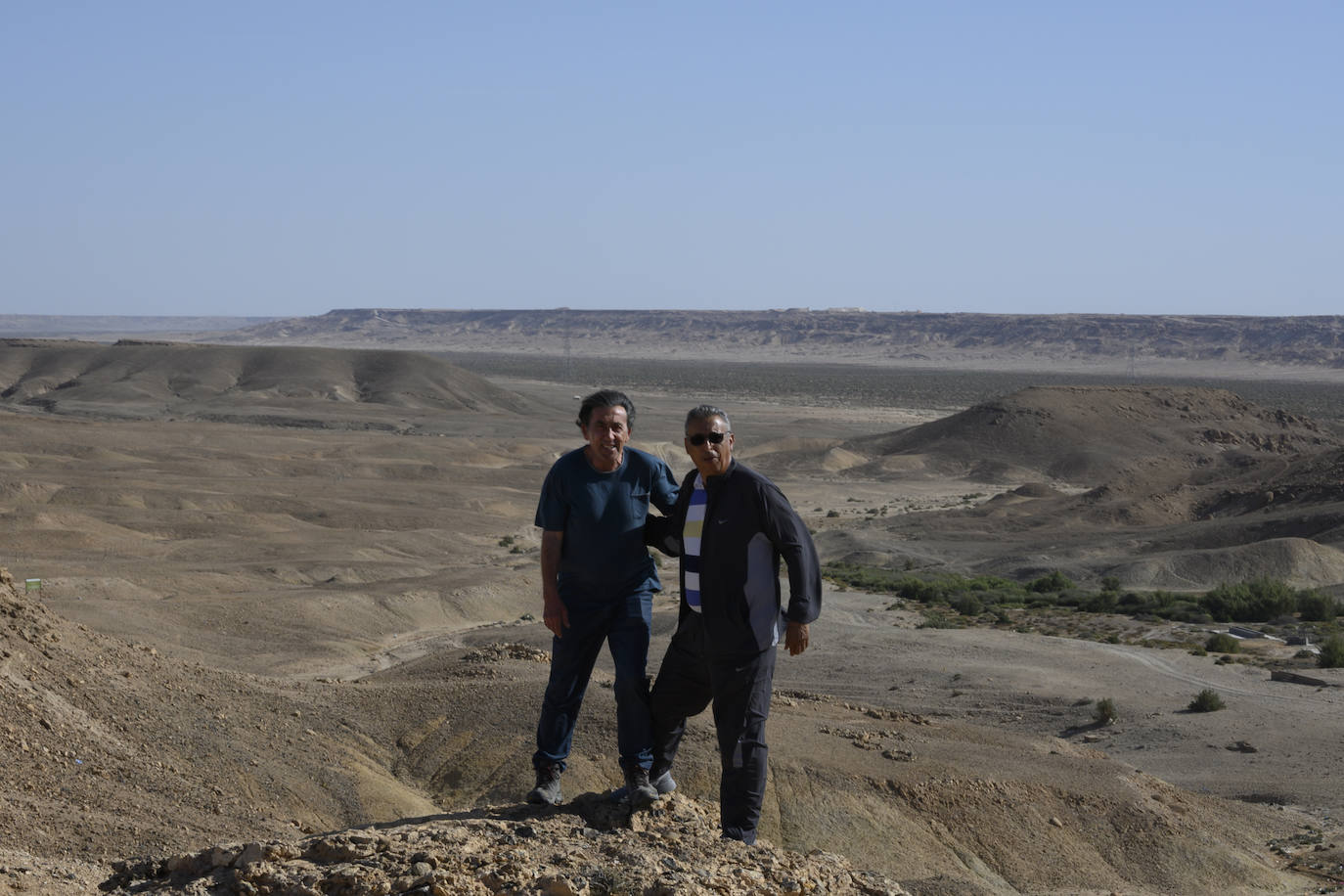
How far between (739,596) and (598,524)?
81 centimetres

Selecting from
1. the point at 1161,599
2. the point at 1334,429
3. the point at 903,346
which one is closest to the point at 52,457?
the point at 1161,599

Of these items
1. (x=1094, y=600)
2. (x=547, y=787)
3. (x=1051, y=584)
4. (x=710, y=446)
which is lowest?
(x=1051, y=584)

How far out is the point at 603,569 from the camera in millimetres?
6324

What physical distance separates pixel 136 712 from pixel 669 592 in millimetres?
17690

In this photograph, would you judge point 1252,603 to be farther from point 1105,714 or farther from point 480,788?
point 480,788

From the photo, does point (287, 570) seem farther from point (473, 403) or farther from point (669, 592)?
point (473, 403)

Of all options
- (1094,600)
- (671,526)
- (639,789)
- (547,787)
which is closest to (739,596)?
(671,526)

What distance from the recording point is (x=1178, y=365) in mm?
156000

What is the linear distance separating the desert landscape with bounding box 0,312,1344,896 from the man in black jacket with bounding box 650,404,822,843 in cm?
39

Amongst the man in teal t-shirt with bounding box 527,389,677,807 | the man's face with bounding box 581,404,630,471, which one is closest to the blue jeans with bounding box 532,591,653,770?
the man in teal t-shirt with bounding box 527,389,677,807

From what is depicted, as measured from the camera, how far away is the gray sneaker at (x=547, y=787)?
20.9 feet

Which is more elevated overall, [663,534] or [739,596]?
[663,534]

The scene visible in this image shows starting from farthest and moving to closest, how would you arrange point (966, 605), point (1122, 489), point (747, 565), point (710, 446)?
1. point (1122, 489)
2. point (966, 605)
3. point (710, 446)
4. point (747, 565)

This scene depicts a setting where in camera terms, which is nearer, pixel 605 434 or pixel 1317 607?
pixel 605 434
